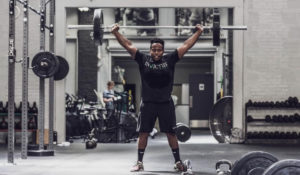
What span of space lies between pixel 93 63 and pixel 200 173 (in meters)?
9.46

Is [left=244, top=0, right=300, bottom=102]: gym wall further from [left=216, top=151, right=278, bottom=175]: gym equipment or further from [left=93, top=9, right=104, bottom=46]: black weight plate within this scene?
[left=216, top=151, right=278, bottom=175]: gym equipment

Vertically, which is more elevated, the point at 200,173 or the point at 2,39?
the point at 2,39

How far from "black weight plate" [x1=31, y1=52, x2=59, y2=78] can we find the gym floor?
1024 millimetres

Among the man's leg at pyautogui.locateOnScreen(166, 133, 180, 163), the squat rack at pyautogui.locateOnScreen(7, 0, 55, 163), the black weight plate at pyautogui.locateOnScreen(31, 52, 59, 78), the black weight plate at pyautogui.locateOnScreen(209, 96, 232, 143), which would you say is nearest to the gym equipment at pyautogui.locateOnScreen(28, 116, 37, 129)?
the squat rack at pyautogui.locateOnScreen(7, 0, 55, 163)

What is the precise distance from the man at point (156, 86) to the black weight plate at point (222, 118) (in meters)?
4.40

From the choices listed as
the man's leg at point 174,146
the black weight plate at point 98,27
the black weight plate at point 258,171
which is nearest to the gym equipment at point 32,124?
the black weight plate at point 98,27

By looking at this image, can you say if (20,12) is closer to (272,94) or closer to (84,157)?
(84,157)

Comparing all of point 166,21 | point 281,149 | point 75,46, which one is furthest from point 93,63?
point 281,149

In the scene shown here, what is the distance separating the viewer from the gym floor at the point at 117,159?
540 cm

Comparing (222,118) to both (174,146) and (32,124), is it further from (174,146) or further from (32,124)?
(174,146)

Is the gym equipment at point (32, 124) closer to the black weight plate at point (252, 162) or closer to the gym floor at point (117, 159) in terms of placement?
the gym floor at point (117, 159)

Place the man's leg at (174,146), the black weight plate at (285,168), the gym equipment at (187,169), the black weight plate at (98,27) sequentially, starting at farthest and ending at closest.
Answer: the black weight plate at (98,27)
the man's leg at (174,146)
the gym equipment at (187,169)
the black weight plate at (285,168)

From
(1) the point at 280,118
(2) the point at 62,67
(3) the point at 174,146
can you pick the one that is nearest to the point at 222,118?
(1) the point at 280,118

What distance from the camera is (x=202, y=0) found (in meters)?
9.46
